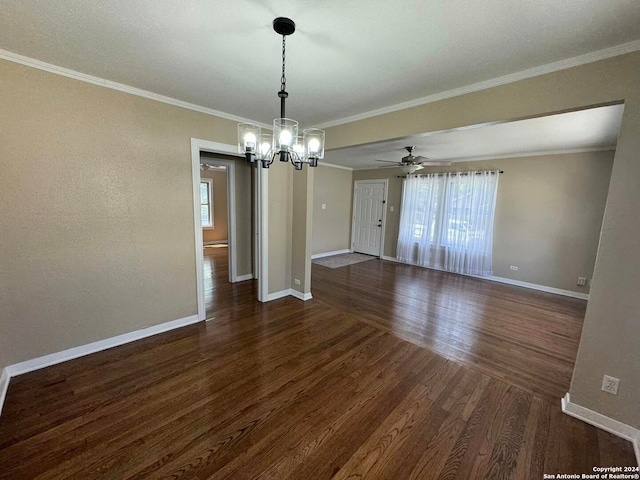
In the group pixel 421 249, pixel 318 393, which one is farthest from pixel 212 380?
pixel 421 249

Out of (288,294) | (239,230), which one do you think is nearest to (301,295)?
(288,294)

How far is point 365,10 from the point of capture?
1401 mm

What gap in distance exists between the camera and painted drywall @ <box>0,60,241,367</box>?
2.06m

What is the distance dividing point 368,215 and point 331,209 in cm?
108

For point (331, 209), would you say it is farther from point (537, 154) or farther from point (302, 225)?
point (537, 154)

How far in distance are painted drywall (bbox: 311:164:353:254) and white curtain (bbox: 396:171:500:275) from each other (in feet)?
5.51

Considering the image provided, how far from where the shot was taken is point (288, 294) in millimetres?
4191

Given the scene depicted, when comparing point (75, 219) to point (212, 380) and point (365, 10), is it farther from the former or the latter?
point (365, 10)

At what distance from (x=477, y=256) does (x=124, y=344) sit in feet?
19.5

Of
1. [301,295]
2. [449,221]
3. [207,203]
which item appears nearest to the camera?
[301,295]

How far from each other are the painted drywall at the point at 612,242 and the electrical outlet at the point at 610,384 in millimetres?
24

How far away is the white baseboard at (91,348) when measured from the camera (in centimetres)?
219

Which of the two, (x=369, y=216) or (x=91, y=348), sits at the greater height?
(x=369, y=216)

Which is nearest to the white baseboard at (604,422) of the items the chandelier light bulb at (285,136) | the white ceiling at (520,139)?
the white ceiling at (520,139)
